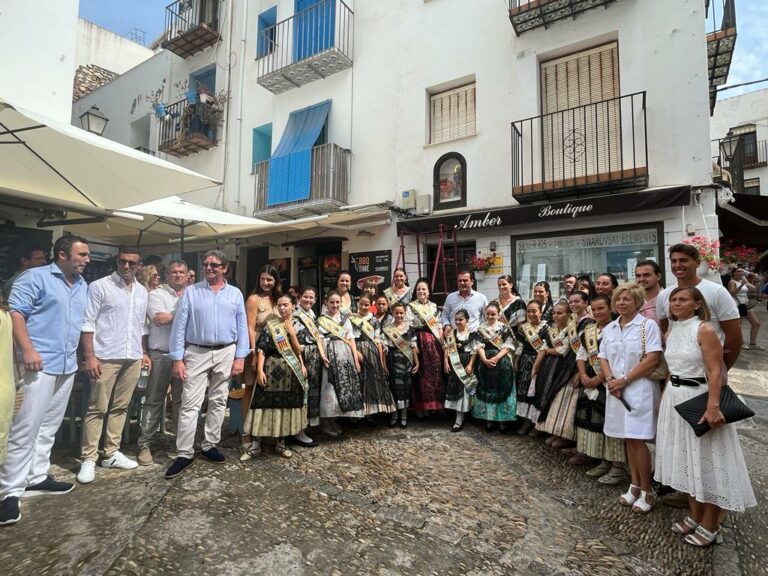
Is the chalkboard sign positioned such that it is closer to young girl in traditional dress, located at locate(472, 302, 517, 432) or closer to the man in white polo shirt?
the man in white polo shirt

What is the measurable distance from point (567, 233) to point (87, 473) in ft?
24.3

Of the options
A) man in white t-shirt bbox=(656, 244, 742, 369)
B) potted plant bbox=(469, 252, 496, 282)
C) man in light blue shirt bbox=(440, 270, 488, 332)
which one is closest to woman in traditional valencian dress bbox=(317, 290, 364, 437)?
man in light blue shirt bbox=(440, 270, 488, 332)

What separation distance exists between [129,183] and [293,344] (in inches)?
109

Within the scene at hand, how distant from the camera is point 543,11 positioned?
7676mm

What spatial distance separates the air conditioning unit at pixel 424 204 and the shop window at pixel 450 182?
11 centimetres

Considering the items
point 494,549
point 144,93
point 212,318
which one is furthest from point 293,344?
point 144,93

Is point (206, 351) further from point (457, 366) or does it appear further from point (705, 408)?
point (705, 408)

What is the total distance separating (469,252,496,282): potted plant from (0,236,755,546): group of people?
277cm

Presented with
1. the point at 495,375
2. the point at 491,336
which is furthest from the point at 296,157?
the point at 495,375

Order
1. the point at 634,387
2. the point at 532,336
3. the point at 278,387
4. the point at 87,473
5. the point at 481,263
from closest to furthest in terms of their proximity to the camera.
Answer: the point at 634,387
the point at 87,473
the point at 278,387
the point at 532,336
the point at 481,263

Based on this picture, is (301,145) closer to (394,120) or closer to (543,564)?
(394,120)

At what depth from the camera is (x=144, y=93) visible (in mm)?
14766

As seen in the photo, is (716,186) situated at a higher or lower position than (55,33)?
lower

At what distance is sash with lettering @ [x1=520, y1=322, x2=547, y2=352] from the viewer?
4.78 meters
